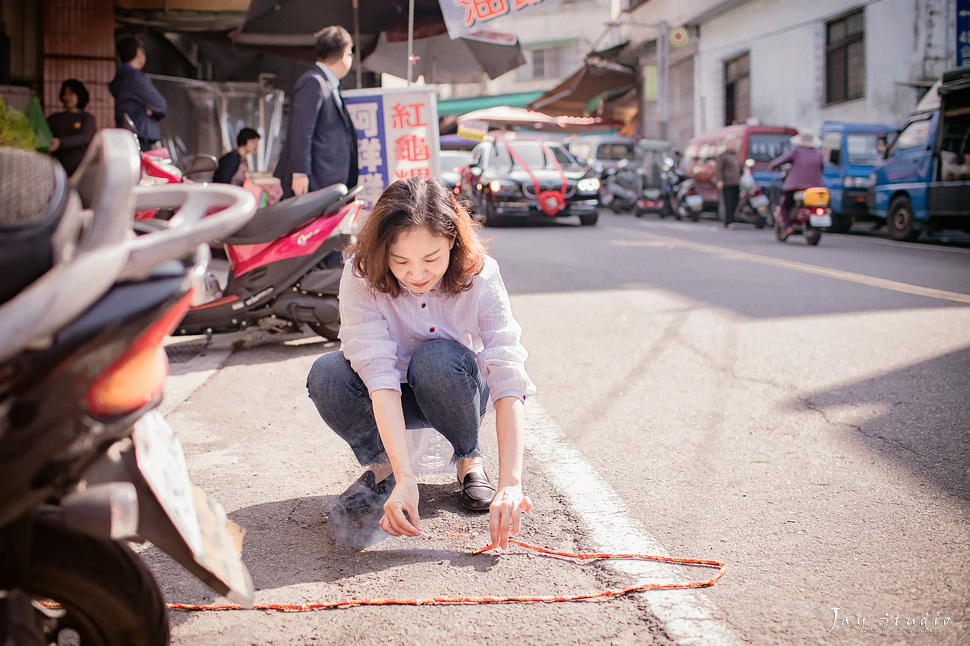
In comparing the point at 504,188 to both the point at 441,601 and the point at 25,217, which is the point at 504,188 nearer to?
the point at 441,601

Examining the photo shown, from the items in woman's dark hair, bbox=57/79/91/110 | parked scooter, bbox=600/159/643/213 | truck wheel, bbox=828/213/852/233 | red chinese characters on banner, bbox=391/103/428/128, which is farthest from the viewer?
parked scooter, bbox=600/159/643/213

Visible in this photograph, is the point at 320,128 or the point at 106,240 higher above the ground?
the point at 320,128

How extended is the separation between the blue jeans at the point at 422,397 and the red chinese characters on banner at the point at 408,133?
14.5ft

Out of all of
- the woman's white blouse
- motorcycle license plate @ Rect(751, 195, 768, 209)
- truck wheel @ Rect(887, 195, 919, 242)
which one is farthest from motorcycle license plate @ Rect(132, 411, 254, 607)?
motorcycle license plate @ Rect(751, 195, 768, 209)

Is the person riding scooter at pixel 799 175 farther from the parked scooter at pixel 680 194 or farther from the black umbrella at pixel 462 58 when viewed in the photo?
the parked scooter at pixel 680 194

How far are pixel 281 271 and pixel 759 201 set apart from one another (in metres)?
13.3

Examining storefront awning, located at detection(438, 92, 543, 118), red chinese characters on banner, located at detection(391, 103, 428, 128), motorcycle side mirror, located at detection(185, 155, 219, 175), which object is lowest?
motorcycle side mirror, located at detection(185, 155, 219, 175)

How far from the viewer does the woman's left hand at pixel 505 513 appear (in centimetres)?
222

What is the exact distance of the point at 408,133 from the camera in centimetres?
710

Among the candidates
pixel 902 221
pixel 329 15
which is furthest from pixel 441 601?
pixel 902 221

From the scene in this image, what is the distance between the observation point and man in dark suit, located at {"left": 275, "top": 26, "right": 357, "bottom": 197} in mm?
5941

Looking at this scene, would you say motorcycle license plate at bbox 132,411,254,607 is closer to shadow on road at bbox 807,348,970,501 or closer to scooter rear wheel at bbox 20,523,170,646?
scooter rear wheel at bbox 20,523,170,646

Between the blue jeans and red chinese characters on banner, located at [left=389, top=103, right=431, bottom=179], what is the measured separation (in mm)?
4433

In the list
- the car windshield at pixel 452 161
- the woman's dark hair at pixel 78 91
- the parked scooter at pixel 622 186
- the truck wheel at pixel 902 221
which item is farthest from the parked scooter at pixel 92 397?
the car windshield at pixel 452 161
